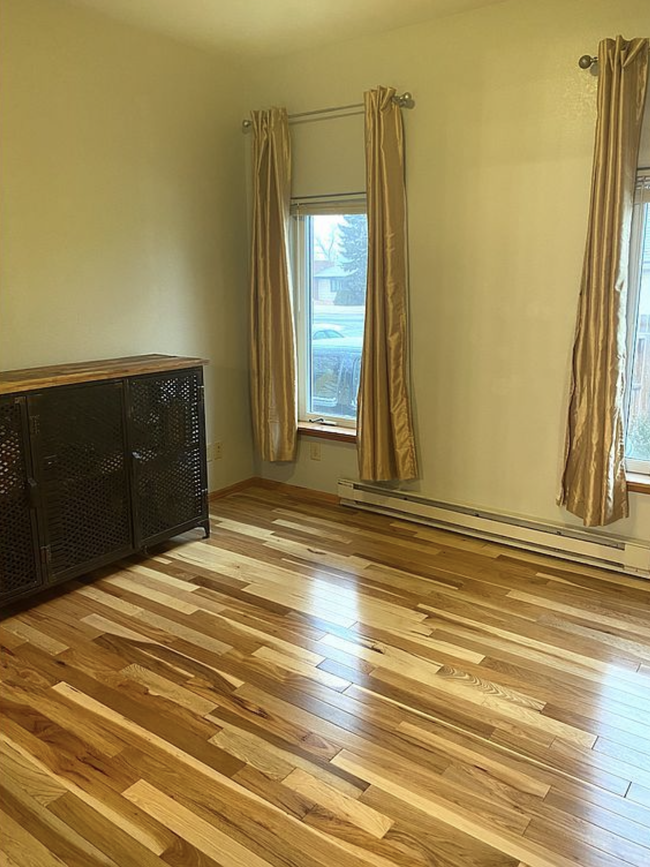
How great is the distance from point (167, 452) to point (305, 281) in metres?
1.39

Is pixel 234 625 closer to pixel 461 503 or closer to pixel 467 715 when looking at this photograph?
pixel 467 715

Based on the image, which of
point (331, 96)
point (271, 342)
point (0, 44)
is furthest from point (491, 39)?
point (0, 44)

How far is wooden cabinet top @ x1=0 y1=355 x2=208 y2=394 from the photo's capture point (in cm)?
261

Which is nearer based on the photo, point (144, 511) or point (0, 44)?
point (0, 44)

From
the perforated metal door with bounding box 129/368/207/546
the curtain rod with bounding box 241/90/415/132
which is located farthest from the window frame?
the perforated metal door with bounding box 129/368/207/546

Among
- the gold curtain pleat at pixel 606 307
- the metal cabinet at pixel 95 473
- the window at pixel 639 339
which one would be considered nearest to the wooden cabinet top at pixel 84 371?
the metal cabinet at pixel 95 473

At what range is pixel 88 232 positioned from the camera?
3229 millimetres

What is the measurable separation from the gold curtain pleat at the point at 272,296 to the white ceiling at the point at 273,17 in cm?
42

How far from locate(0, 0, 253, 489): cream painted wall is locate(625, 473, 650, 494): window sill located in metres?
2.26

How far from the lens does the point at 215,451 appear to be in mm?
4125

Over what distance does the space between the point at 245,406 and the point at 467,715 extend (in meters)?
2.55

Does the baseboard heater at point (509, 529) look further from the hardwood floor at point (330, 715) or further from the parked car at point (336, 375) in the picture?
the parked car at point (336, 375)

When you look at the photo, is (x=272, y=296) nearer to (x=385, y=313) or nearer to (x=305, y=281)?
(x=305, y=281)

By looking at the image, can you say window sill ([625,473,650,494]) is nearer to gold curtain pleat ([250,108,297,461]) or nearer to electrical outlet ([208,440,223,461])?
gold curtain pleat ([250,108,297,461])
